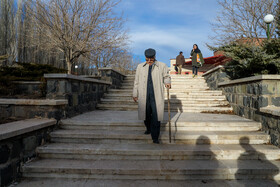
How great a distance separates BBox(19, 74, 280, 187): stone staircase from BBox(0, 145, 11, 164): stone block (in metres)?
0.37

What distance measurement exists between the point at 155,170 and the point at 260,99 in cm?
299

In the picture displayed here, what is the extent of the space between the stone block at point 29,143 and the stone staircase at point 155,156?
156mm

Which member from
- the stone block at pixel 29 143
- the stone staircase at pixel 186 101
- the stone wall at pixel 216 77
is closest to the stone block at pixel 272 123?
the stone staircase at pixel 186 101

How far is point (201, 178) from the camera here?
267 centimetres

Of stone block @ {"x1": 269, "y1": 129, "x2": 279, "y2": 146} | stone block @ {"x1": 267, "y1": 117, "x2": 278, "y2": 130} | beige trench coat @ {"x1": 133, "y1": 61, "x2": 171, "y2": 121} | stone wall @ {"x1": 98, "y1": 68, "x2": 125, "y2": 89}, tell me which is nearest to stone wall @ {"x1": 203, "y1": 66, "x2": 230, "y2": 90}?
stone block @ {"x1": 267, "y1": 117, "x2": 278, "y2": 130}

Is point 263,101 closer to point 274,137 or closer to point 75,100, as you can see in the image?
point 274,137

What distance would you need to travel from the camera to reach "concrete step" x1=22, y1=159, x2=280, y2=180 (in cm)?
268

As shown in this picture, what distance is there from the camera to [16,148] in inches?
108

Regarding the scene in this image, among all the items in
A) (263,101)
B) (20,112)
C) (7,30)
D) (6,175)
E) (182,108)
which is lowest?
(6,175)

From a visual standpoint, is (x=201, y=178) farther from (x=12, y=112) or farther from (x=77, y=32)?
(x=77, y=32)

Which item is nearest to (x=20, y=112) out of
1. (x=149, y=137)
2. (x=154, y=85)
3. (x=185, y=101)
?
(x=149, y=137)

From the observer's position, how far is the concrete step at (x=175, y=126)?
3.90 m

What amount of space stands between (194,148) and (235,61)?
4.16m

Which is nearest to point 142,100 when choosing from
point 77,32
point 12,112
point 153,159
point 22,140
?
point 153,159
